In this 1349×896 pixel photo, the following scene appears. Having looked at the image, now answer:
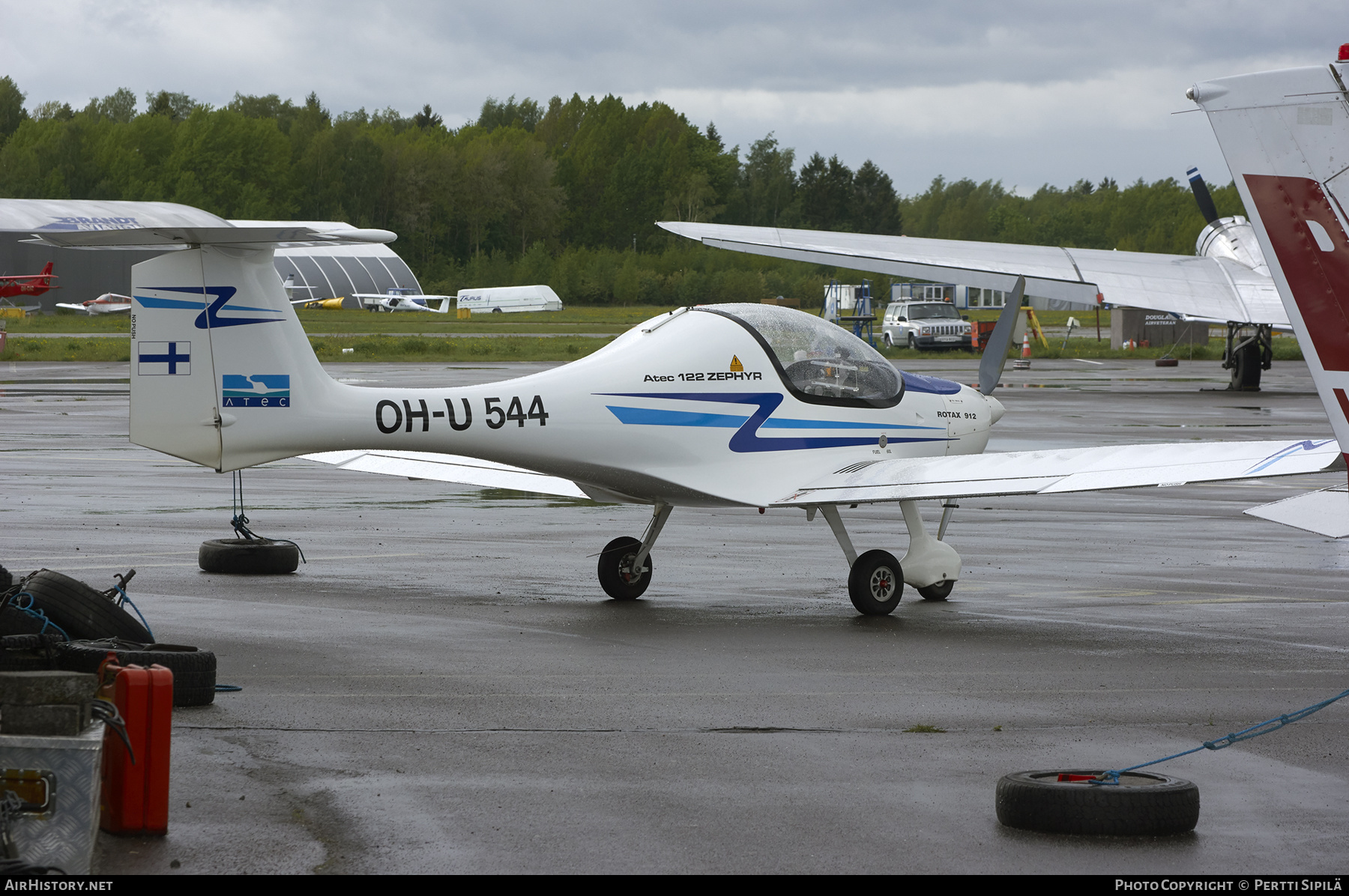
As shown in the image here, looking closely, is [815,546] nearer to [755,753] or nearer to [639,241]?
[755,753]

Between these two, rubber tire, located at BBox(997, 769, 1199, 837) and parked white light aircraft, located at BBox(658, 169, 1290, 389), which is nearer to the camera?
rubber tire, located at BBox(997, 769, 1199, 837)

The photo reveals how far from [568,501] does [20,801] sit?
46.2 ft

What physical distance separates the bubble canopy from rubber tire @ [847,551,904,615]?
1.40 meters

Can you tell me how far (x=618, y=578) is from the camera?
12.0m

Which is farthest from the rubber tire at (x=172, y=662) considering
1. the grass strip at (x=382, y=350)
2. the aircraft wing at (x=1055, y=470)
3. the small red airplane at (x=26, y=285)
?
the small red airplane at (x=26, y=285)

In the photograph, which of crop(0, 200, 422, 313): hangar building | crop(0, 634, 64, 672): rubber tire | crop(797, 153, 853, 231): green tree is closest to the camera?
crop(0, 634, 64, 672): rubber tire

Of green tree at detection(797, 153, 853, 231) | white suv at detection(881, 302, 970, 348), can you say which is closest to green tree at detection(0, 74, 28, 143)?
green tree at detection(797, 153, 853, 231)

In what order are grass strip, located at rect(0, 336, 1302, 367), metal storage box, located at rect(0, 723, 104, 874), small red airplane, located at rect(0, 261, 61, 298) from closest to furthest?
metal storage box, located at rect(0, 723, 104, 874)
grass strip, located at rect(0, 336, 1302, 367)
small red airplane, located at rect(0, 261, 61, 298)

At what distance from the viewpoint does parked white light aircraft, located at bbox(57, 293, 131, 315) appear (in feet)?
288

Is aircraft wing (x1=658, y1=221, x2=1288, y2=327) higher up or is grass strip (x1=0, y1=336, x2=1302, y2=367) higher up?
aircraft wing (x1=658, y1=221, x2=1288, y2=327)

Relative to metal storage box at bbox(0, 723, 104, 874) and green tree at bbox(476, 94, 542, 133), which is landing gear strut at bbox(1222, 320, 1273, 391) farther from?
green tree at bbox(476, 94, 542, 133)

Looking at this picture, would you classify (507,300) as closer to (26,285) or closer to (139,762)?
(26,285)

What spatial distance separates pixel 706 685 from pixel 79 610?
12.0 ft

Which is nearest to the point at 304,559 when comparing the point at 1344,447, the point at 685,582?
the point at 685,582
